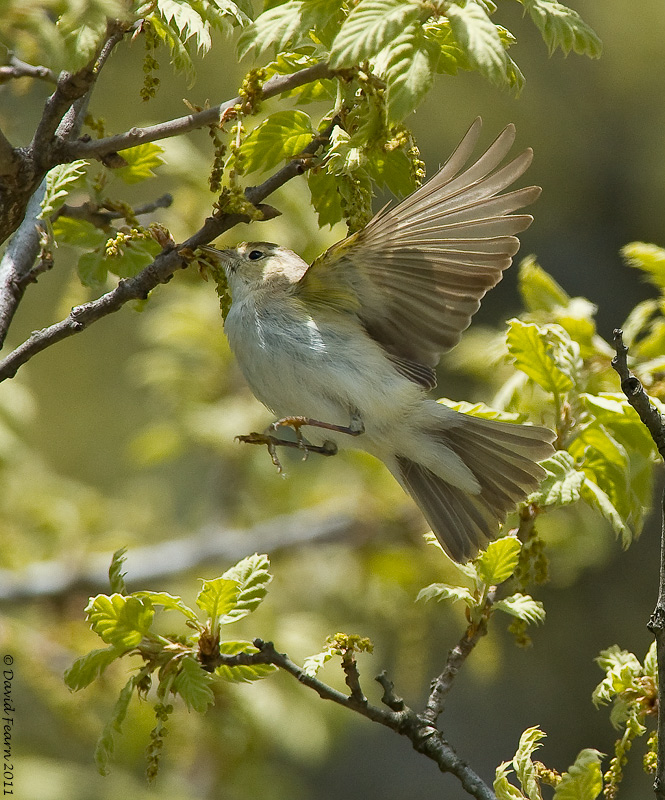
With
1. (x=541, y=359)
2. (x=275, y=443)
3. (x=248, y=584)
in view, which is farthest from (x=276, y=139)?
(x=248, y=584)

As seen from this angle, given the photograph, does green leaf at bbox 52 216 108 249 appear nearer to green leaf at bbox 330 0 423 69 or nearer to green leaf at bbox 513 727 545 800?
green leaf at bbox 330 0 423 69

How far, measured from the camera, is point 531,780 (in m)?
1.81

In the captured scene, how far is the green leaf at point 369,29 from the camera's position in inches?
58.7

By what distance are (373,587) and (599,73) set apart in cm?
582

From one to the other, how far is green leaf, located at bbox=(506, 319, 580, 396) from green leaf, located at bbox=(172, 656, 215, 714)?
101cm

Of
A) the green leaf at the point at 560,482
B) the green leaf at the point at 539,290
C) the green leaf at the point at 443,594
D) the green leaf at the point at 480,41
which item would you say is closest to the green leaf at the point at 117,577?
the green leaf at the point at 443,594

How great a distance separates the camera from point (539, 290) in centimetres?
277

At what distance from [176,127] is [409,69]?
0.58 m

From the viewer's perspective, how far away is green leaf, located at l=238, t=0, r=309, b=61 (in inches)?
65.5

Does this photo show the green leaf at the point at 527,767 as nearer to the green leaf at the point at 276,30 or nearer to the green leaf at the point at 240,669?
the green leaf at the point at 240,669

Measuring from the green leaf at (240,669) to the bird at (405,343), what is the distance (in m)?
0.47

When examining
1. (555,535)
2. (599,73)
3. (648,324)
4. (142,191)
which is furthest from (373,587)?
(599,73)

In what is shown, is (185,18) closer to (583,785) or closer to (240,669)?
(240,669)

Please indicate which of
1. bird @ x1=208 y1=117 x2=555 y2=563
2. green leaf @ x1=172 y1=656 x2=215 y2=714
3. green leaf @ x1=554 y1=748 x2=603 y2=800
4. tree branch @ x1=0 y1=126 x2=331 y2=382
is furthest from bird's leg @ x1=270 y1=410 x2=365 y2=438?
green leaf @ x1=554 y1=748 x2=603 y2=800
